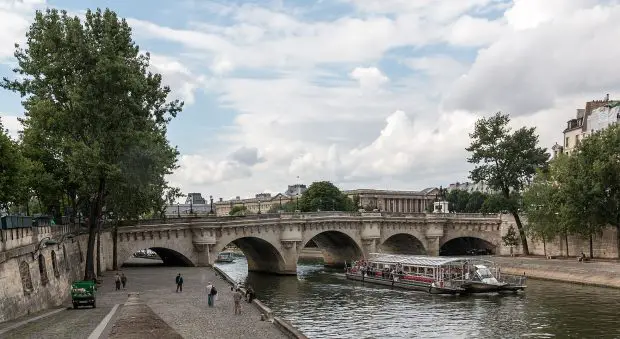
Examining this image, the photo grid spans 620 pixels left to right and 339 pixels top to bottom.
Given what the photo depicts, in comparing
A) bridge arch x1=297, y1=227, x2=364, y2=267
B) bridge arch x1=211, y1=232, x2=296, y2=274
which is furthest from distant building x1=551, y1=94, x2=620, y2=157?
bridge arch x1=211, y1=232, x2=296, y2=274

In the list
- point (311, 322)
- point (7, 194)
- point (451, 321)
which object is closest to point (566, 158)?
point (451, 321)

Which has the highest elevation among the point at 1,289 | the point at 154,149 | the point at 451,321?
the point at 154,149

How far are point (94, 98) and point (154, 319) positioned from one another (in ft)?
72.2

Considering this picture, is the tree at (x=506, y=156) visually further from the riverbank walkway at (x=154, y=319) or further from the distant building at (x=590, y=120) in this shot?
the riverbank walkway at (x=154, y=319)

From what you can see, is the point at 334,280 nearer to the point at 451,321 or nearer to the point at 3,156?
the point at 451,321

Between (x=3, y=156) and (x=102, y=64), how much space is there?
32.2 ft

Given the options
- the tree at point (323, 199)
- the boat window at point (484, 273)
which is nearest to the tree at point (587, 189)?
the boat window at point (484, 273)

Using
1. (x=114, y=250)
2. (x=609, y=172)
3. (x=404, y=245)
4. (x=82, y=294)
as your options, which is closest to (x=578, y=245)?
(x=609, y=172)

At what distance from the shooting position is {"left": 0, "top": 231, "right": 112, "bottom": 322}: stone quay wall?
3422 cm

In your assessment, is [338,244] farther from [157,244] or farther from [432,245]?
[157,244]

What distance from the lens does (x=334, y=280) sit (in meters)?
81.2

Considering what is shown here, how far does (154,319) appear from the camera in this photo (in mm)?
36094

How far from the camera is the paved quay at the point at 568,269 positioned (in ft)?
207

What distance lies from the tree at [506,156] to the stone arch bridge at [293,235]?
13.9 metres
